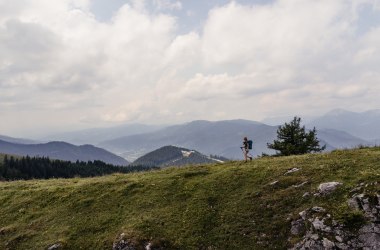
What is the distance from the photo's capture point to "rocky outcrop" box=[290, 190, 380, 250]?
18.4 m

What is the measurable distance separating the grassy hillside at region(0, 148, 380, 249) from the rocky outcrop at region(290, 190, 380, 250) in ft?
1.49

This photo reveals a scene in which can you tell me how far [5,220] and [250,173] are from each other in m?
20.5

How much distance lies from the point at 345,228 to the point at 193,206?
32.9 ft

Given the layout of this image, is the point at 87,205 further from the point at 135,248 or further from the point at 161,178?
the point at 135,248

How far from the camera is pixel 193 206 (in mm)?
25031

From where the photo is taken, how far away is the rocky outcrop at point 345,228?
A: 60.3 ft

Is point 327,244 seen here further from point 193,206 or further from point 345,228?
point 193,206

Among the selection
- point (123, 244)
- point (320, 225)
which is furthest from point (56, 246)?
point (320, 225)

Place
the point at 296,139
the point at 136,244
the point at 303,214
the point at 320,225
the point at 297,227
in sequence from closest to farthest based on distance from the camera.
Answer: the point at 320,225
the point at 297,227
the point at 303,214
the point at 136,244
the point at 296,139

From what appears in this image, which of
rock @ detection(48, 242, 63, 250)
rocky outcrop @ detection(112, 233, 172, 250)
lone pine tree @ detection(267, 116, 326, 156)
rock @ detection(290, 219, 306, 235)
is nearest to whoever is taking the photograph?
rock @ detection(290, 219, 306, 235)

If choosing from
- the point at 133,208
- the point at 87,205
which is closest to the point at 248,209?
the point at 133,208

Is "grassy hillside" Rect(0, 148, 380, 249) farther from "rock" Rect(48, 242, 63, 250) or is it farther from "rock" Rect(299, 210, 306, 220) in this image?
"rock" Rect(299, 210, 306, 220)

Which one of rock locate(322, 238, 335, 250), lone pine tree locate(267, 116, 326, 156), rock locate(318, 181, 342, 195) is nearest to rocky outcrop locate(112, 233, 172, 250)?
rock locate(322, 238, 335, 250)

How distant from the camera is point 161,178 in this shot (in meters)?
31.1
